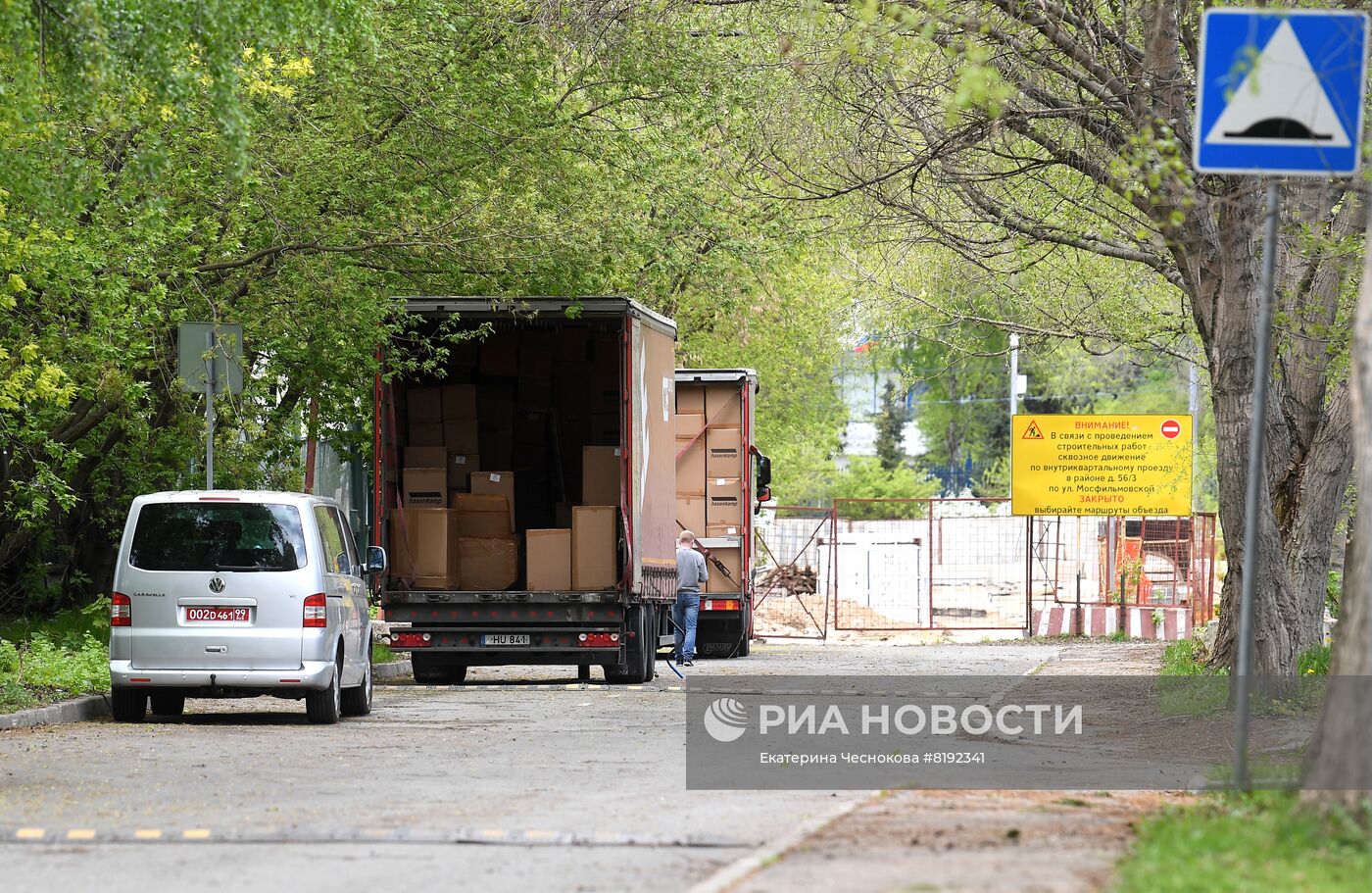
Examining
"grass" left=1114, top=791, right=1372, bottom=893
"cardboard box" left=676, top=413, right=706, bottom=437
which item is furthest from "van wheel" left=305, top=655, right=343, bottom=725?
"cardboard box" left=676, top=413, right=706, bottom=437

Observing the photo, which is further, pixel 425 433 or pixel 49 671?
pixel 425 433

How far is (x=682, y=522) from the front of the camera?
25.9 m

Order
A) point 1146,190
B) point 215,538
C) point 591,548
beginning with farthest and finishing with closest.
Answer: point 591,548
point 215,538
point 1146,190

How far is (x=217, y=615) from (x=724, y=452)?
12040mm

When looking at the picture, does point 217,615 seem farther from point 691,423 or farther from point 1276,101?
point 691,423

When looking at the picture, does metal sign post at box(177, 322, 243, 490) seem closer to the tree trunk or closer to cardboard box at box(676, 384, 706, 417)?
cardboard box at box(676, 384, 706, 417)

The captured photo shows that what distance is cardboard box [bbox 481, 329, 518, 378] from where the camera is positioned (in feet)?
69.3

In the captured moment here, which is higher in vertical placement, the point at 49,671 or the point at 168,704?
the point at 49,671

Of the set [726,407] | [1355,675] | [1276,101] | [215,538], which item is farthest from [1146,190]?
[726,407]

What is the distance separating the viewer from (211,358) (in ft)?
52.9

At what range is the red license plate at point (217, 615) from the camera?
14648 millimetres

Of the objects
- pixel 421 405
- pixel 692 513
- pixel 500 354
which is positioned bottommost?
pixel 692 513

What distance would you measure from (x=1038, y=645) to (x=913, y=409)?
6609cm

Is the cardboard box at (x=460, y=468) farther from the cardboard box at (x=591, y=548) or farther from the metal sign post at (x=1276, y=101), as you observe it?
the metal sign post at (x=1276, y=101)
